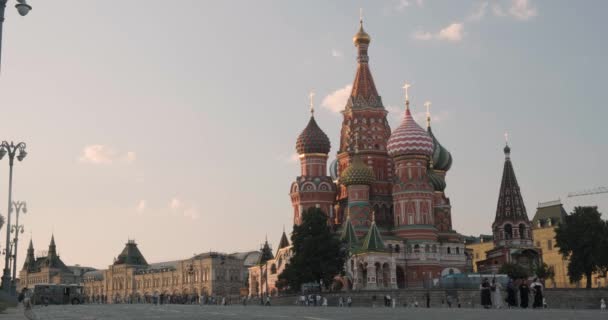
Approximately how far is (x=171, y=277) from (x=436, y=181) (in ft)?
211

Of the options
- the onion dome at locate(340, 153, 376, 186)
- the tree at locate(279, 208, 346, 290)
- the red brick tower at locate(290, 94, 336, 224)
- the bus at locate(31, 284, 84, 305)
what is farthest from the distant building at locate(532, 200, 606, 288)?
the bus at locate(31, 284, 84, 305)

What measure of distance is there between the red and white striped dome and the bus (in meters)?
38.0

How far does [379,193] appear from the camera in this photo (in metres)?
92.9

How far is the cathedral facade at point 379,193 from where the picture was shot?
3258 inches

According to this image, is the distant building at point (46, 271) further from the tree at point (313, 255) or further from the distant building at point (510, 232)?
the tree at point (313, 255)

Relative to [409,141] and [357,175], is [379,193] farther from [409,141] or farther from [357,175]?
[409,141]

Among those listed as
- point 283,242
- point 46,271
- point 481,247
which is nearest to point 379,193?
point 283,242

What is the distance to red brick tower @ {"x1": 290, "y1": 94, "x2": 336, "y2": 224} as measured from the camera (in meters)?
92.2

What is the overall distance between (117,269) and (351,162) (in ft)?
262

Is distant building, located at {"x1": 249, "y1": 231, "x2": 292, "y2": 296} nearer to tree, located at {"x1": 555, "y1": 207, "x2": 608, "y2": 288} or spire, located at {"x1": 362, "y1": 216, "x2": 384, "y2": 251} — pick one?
spire, located at {"x1": 362, "y1": 216, "x2": 384, "y2": 251}

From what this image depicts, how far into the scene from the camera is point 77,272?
634ft

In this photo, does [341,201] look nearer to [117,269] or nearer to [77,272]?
[117,269]

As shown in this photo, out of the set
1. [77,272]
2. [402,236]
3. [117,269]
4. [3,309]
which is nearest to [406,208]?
[402,236]

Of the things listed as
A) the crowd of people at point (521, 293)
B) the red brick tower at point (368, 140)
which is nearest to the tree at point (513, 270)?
the red brick tower at point (368, 140)
